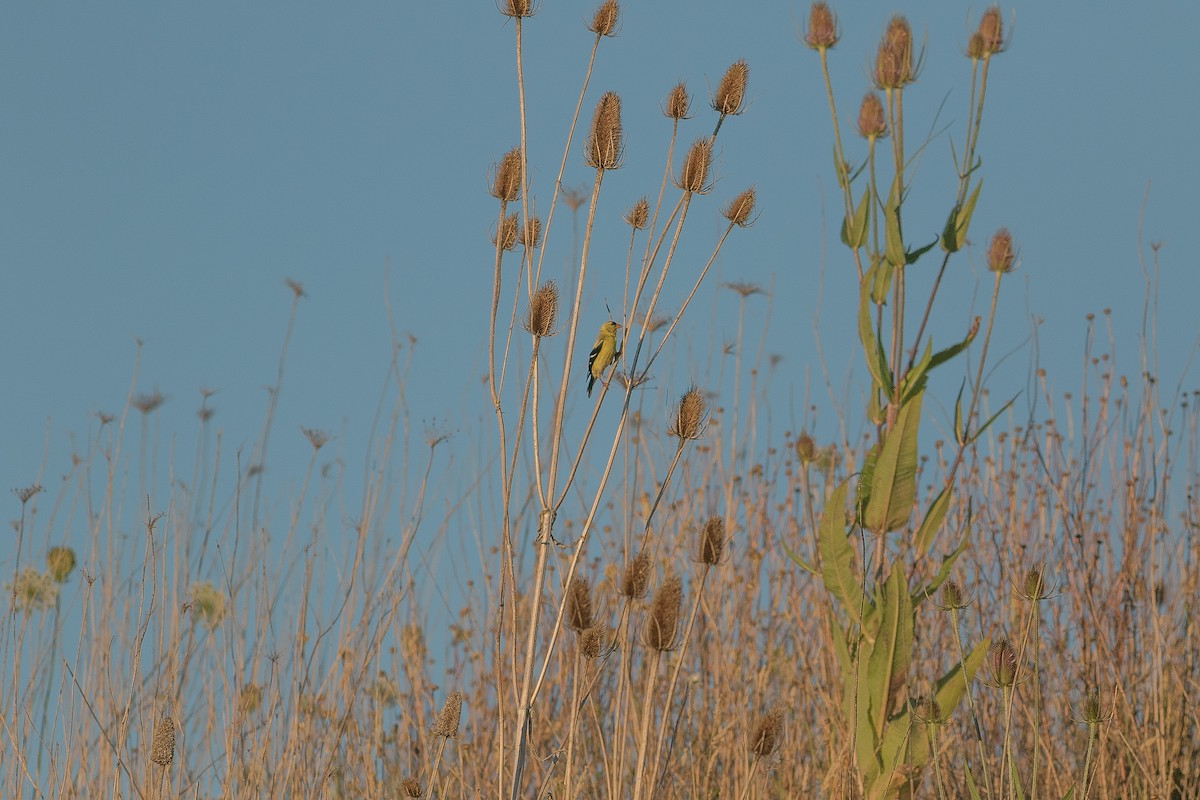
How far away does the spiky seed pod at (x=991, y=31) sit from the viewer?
294 cm

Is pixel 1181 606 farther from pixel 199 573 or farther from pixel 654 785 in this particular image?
pixel 199 573

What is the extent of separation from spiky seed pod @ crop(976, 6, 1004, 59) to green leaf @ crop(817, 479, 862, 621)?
1169mm

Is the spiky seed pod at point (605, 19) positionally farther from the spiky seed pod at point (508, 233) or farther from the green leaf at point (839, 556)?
the green leaf at point (839, 556)

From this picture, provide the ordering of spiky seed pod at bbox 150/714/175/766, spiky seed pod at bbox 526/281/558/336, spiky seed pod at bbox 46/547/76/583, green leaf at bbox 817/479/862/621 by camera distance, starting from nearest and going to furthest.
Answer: spiky seed pod at bbox 526/281/558/336, spiky seed pod at bbox 150/714/175/766, green leaf at bbox 817/479/862/621, spiky seed pod at bbox 46/547/76/583

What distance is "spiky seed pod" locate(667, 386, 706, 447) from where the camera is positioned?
2.03 metres

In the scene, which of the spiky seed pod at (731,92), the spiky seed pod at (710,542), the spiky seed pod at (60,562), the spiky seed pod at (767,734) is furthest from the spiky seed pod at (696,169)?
the spiky seed pod at (60,562)

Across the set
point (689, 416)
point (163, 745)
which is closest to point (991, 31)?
point (689, 416)

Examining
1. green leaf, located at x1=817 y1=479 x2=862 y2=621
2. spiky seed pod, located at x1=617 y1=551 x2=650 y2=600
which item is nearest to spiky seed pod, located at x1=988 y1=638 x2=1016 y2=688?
green leaf, located at x1=817 y1=479 x2=862 y2=621

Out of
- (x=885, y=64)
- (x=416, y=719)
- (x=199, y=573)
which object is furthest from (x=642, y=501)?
(x=885, y=64)

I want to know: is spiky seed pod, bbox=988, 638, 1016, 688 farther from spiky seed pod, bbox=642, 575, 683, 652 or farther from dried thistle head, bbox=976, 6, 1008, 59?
dried thistle head, bbox=976, 6, 1008, 59

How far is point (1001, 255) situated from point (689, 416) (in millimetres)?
1342

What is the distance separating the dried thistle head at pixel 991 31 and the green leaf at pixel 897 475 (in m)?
0.91

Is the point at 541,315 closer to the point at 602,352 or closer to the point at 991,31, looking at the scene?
the point at 602,352

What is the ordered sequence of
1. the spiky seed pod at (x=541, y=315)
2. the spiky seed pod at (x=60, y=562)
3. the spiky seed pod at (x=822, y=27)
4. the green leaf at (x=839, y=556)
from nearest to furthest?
the spiky seed pod at (x=541, y=315) < the green leaf at (x=839, y=556) < the spiky seed pod at (x=822, y=27) < the spiky seed pod at (x=60, y=562)
